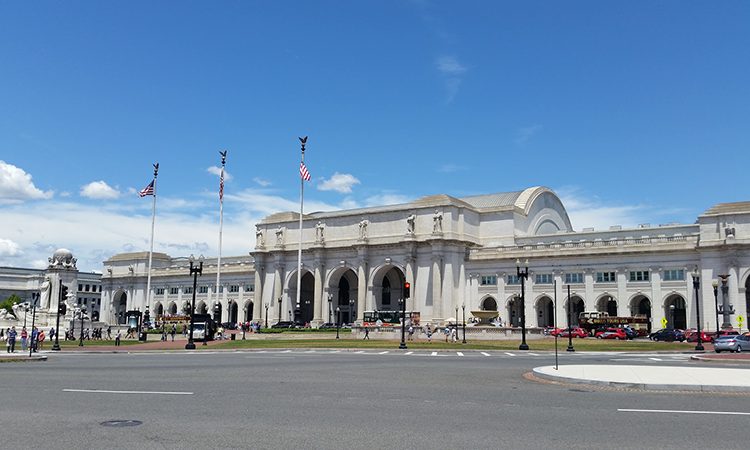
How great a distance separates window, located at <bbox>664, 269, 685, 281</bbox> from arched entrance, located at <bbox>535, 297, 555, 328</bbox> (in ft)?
54.5

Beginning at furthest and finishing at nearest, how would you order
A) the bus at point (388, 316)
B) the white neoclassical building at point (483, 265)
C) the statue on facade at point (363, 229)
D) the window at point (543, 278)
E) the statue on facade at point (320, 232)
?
the statue on facade at point (320, 232) < the statue on facade at point (363, 229) < the window at point (543, 278) < the bus at point (388, 316) < the white neoclassical building at point (483, 265)

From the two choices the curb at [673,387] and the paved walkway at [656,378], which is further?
the paved walkway at [656,378]

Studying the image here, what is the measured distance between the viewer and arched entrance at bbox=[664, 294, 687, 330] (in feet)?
288

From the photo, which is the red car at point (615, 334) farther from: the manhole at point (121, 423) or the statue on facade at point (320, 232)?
the manhole at point (121, 423)

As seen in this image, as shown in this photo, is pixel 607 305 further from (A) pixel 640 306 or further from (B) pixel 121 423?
(B) pixel 121 423

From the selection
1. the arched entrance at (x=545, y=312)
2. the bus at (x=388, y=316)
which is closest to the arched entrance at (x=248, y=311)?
the bus at (x=388, y=316)

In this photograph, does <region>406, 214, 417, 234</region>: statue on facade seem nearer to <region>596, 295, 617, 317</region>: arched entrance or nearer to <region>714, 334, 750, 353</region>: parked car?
<region>596, 295, 617, 317</region>: arched entrance

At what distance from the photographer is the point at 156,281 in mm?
147625

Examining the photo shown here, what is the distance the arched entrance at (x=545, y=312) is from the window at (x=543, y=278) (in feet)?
8.85

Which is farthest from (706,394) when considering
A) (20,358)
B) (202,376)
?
(20,358)

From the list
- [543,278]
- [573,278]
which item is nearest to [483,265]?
[543,278]

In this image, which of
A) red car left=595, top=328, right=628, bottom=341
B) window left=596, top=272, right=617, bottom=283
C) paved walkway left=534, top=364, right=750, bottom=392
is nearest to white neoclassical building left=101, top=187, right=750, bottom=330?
window left=596, top=272, right=617, bottom=283

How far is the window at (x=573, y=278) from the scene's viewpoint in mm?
94250

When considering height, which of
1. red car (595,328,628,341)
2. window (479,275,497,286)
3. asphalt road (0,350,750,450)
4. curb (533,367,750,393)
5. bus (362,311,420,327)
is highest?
window (479,275,497,286)
